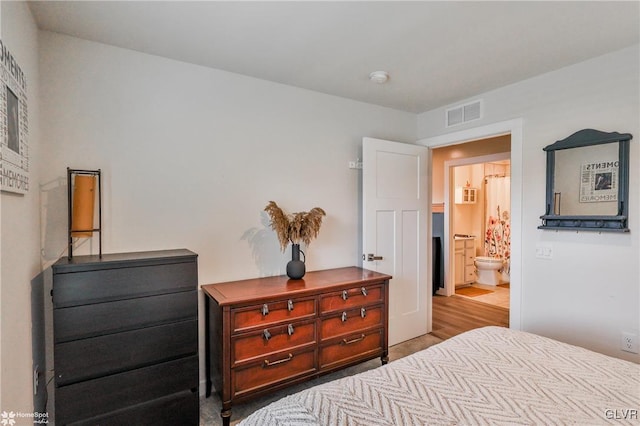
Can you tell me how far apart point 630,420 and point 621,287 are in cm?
153

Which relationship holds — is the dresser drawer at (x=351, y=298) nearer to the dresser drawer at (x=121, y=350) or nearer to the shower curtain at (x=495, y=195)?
the dresser drawer at (x=121, y=350)

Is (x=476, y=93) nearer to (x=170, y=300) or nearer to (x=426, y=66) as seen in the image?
(x=426, y=66)

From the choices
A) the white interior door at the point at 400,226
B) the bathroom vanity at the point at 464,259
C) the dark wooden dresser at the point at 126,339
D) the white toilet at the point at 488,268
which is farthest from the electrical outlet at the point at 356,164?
the white toilet at the point at 488,268

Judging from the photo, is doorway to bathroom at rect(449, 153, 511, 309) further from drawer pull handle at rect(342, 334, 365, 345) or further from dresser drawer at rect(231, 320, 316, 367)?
dresser drawer at rect(231, 320, 316, 367)

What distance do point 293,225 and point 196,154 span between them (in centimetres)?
91

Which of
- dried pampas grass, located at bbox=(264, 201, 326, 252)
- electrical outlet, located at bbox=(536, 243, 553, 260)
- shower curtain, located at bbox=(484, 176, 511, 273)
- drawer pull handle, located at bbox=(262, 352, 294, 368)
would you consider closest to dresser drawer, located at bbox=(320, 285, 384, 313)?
drawer pull handle, located at bbox=(262, 352, 294, 368)

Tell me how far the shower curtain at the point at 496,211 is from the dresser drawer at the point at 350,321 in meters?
4.35

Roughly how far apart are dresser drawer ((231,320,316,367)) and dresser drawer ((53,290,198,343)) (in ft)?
1.20

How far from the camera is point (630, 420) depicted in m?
1.09

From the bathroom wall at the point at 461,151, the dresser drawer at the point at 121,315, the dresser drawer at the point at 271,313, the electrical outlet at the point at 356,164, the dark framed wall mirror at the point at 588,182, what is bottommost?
the dresser drawer at the point at 271,313

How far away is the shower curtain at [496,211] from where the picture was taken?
6109 millimetres

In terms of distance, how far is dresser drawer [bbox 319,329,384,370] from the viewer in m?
2.47

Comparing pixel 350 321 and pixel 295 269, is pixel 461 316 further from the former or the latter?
pixel 295 269

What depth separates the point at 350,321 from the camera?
2588 mm
